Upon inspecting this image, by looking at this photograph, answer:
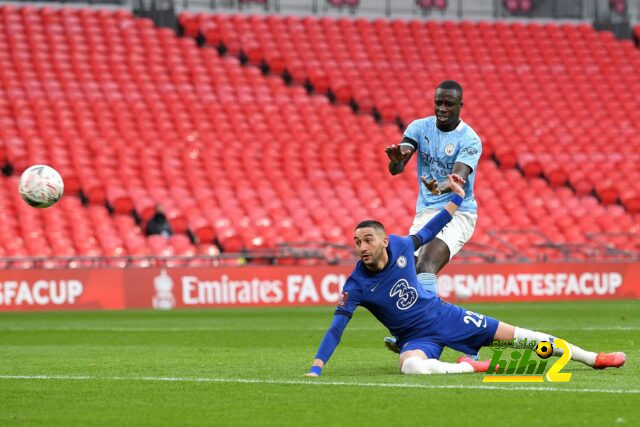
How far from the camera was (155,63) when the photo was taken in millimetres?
30016

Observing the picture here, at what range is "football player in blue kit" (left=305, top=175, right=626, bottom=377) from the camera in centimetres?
905

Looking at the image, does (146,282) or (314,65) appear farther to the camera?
(314,65)

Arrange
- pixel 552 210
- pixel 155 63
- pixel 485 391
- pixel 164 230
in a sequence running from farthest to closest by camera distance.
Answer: pixel 155 63, pixel 552 210, pixel 164 230, pixel 485 391

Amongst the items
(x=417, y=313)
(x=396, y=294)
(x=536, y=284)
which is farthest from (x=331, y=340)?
(x=536, y=284)

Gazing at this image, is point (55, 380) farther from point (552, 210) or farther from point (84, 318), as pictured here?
point (552, 210)

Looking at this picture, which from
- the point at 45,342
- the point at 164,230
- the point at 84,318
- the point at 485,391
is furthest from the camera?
the point at 164,230

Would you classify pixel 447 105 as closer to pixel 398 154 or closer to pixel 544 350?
pixel 398 154

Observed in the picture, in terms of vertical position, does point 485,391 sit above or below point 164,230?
above

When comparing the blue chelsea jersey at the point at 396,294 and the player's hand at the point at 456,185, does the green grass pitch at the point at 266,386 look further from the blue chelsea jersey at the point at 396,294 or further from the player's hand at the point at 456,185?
the player's hand at the point at 456,185

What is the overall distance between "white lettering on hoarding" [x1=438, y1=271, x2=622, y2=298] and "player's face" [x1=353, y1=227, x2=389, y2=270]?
13919 millimetres

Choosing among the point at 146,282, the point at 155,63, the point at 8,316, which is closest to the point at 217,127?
the point at 155,63

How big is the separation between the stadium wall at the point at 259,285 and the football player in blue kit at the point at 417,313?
12.8m

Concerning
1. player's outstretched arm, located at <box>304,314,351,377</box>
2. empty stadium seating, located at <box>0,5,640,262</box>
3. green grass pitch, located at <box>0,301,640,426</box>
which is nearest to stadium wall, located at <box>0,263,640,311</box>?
empty stadium seating, located at <box>0,5,640,262</box>

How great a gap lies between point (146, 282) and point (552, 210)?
10.2m
